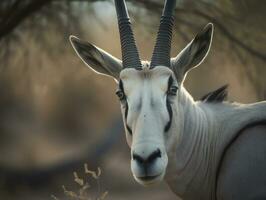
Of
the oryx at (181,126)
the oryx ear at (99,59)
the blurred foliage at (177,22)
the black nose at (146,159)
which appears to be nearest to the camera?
Answer: the black nose at (146,159)

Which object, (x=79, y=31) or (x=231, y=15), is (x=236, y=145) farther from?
(x=79, y=31)

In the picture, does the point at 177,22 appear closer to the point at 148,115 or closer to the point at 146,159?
the point at 148,115

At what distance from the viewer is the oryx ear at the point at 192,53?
671cm

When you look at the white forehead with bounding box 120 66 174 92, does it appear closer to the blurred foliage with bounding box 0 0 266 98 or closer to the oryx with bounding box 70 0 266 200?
the oryx with bounding box 70 0 266 200

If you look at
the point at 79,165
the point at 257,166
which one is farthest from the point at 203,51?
the point at 79,165

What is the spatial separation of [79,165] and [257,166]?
41.6 feet

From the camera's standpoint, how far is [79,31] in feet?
46.1

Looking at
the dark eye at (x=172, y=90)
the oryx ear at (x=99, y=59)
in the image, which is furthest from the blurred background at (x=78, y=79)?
the dark eye at (x=172, y=90)

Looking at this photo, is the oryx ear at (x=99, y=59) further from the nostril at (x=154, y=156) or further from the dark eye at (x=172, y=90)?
the nostril at (x=154, y=156)

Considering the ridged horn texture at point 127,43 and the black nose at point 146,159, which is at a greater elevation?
the ridged horn texture at point 127,43

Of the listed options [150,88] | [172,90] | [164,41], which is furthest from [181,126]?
[164,41]

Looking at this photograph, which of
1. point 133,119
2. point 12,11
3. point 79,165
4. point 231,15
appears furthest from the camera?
point 79,165

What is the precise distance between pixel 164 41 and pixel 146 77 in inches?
18.5

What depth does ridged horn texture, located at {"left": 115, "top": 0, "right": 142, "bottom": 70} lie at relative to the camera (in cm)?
660
